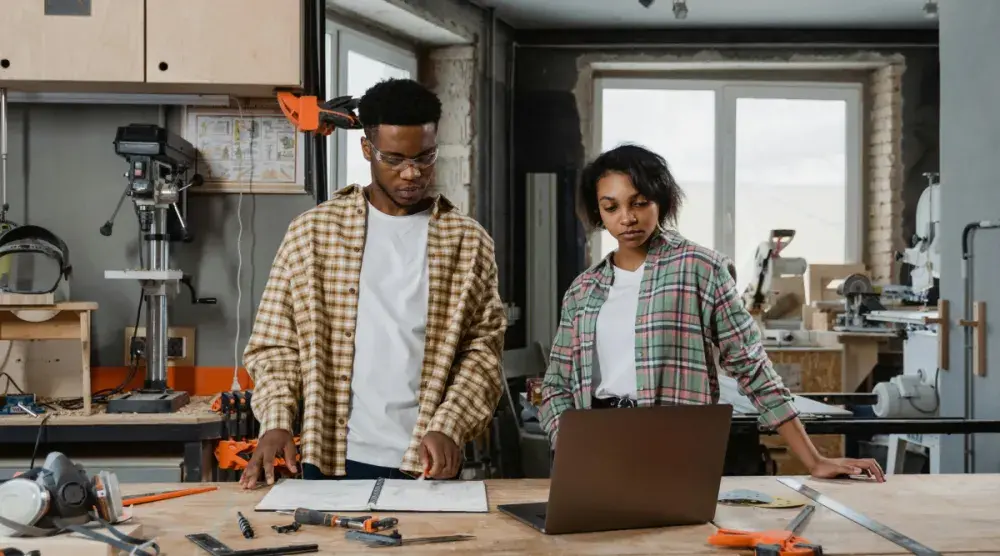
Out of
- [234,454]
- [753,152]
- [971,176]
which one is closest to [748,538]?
[234,454]

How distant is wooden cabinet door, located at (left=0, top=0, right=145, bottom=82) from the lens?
279 cm

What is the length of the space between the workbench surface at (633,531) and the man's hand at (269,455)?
23mm

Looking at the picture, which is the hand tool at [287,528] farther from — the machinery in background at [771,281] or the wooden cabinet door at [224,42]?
the machinery in background at [771,281]

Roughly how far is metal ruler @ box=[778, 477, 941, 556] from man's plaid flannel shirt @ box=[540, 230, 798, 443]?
0.52 feet

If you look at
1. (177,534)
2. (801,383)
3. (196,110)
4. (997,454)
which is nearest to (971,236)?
(997,454)

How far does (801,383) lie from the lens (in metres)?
5.73

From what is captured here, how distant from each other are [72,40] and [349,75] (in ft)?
7.50

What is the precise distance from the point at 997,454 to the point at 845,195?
365cm

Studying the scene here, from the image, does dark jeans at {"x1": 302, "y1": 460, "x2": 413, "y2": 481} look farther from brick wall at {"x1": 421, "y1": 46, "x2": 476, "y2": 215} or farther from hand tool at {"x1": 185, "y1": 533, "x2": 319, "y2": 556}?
brick wall at {"x1": 421, "y1": 46, "x2": 476, "y2": 215}

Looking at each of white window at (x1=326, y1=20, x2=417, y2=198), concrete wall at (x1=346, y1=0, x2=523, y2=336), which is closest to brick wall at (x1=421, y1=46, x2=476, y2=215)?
concrete wall at (x1=346, y1=0, x2=523, y2=336)

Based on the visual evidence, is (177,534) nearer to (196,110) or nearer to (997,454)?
(196,110)

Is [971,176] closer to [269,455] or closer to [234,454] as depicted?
[234,454]

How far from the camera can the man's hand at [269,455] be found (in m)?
1.65

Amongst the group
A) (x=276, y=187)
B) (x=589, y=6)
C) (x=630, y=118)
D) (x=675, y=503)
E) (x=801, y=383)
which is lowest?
(x=801, y=383)
